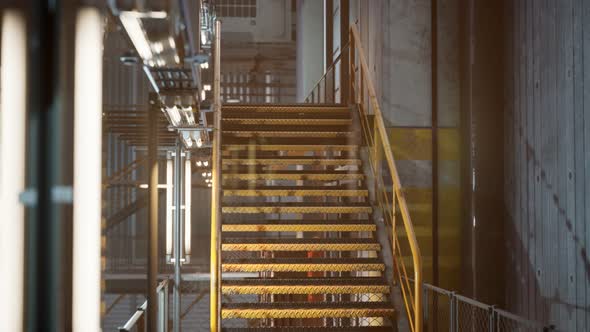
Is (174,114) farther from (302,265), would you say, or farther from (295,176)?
(295,176)

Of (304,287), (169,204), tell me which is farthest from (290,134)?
(304,287)

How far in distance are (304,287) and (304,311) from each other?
27 centimetres

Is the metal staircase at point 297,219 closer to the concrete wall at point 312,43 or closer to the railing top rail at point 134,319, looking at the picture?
the railing top rail at point 134,319

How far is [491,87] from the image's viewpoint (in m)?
7.14

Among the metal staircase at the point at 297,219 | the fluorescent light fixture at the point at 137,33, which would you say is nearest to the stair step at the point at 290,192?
the metal staircase at the point at 297,219

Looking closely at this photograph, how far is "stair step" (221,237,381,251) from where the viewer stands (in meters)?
6.29

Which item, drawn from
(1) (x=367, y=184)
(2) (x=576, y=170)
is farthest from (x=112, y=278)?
(2) (x=576, y=170)

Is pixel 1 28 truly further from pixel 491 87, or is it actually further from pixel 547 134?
pixel 491 87

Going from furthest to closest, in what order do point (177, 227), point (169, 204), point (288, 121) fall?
point (169, 204)
point (177, 227)
point (288, 121)

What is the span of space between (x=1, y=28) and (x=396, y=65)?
6.42 meters

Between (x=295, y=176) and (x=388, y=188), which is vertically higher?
(x=295, y=176)

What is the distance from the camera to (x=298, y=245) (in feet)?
20.7

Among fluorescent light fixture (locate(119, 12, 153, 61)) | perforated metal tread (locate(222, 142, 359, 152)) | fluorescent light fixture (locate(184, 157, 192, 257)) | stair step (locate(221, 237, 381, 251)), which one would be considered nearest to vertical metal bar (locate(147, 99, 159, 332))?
stair step (locate(221, 237, 381, 251))

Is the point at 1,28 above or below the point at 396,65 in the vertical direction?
below
